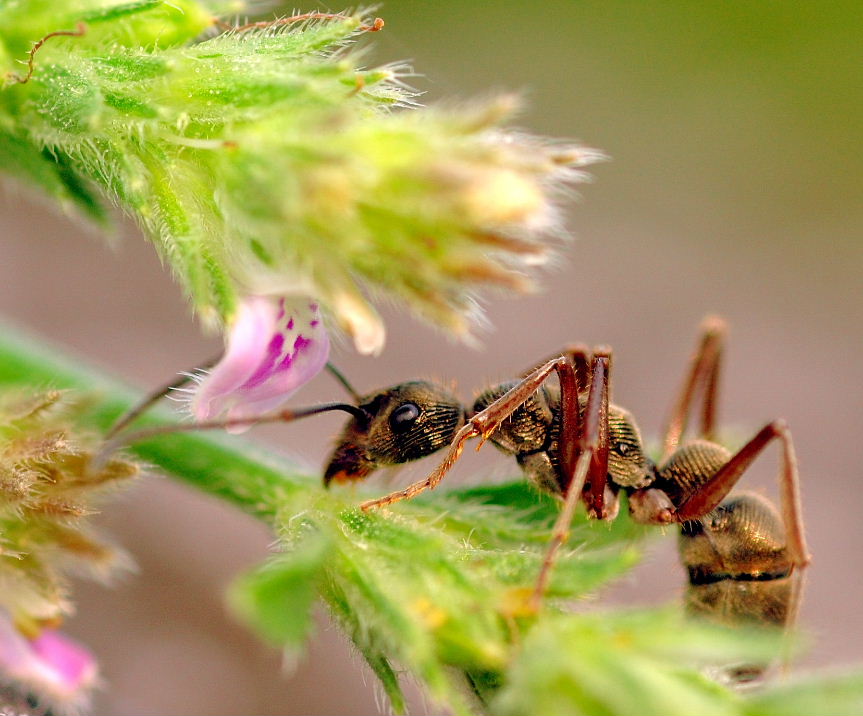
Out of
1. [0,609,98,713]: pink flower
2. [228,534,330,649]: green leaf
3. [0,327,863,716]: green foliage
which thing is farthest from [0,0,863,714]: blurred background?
[228,534,330,649]: green leaf

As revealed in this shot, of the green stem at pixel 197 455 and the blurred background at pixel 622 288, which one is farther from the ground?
the green stem at pixel 197 455

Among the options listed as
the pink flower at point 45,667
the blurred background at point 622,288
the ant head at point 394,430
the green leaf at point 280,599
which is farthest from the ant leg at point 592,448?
the blurred background at point 622,288

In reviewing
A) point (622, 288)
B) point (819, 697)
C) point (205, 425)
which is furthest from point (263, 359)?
point (622, 288)

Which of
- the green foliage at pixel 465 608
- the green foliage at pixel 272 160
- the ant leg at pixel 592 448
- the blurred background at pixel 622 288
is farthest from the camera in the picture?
the blurred background at pixel 622 288

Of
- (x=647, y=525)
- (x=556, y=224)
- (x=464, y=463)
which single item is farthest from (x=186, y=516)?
(x=556, y=224)

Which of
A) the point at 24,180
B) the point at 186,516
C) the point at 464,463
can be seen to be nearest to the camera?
the point at 24,180

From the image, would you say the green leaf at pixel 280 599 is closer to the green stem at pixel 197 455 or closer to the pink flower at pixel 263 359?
the pink flower at pixel 263 359

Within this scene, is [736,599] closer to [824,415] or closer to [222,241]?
[222,241]
